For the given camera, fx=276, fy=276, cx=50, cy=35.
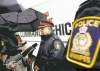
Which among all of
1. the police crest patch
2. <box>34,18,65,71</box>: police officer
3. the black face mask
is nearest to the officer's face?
<box>34,18,65,71</box>: police officer

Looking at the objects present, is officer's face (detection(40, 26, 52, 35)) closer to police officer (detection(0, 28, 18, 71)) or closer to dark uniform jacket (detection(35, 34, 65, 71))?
dark uniform jacket (detection(35, 34, 65, 71))

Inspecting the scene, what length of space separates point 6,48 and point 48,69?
0.86 meters

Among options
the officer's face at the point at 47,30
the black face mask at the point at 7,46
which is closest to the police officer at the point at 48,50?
the officer's face at the point at 47,30

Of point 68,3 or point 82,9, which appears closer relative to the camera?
point 82,9

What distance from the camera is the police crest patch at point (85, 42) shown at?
3.42 ft

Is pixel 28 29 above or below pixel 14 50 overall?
above

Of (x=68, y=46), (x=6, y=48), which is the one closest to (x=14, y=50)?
(x=6, y=48)

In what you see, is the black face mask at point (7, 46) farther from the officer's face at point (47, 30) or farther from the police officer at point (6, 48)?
the officer's face at point (47, 30)

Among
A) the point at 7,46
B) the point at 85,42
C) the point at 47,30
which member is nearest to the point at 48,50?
the point at 47,30

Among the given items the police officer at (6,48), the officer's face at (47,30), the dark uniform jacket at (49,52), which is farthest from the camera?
the police officer at (6,48)

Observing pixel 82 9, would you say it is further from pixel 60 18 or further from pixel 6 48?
pixel 6 48

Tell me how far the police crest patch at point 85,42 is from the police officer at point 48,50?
103 centimetres

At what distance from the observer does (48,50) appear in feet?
7.47

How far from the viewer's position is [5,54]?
3004 millimetres
